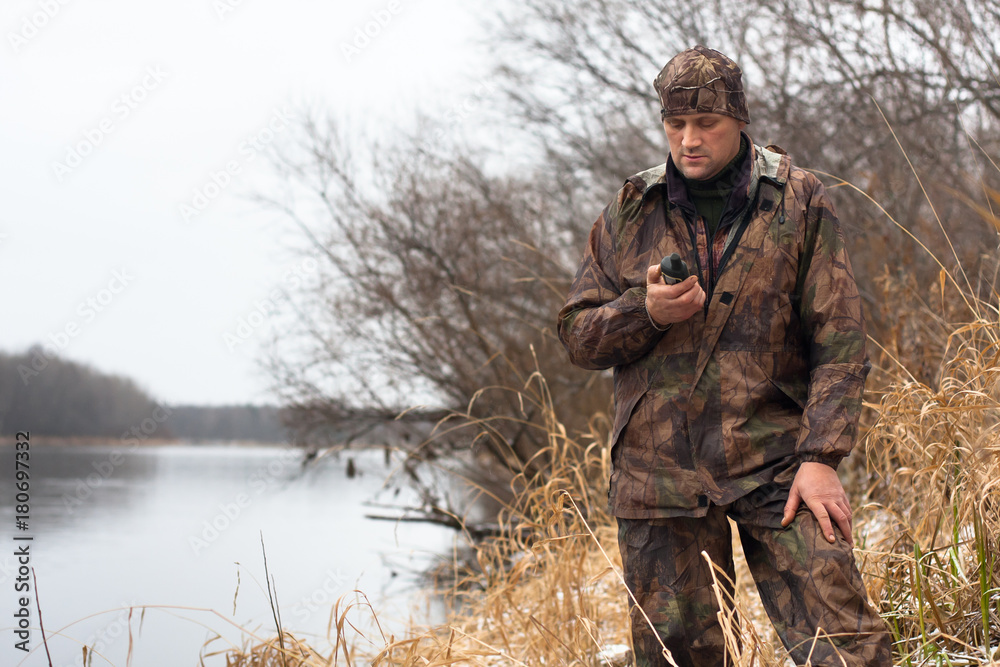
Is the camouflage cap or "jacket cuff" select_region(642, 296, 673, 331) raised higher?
the camouflage cap

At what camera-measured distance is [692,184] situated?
6.52ft

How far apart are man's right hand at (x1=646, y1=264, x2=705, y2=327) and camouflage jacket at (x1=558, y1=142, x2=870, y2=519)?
62mm

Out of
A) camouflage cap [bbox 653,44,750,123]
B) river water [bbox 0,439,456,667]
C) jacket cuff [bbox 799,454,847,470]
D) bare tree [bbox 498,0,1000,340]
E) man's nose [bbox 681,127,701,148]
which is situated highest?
bare tree [bbox 498,0,1000,340]

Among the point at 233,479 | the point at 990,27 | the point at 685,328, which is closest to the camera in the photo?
the point at 685,328

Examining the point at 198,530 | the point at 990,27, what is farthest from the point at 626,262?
the point at 198,530

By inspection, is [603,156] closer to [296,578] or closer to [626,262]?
[296,578]

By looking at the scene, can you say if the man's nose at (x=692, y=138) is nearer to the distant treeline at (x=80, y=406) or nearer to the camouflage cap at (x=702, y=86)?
the camouflage cap at (x=702, y=86)

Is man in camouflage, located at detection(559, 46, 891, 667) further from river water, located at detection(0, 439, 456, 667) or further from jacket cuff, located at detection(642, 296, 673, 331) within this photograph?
river water, located at detection(0, 439, 456, 667)

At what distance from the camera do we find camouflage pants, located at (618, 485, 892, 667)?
166 centimetres

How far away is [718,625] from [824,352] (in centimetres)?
67

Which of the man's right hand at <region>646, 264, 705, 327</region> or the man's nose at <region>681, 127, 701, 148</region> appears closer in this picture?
the man's right hand at <region>646, 264, 705, 327</region>

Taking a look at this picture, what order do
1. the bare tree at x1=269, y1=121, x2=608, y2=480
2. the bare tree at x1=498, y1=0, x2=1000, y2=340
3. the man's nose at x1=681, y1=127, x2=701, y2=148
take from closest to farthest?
the man's nose at x1=681, y1=127, x2=701, y2=148 → the bare tree at x1=498, y1=0, x2=1000, y2=340 → the bare tree at x1=269, y1=121, x2=608, y2=480

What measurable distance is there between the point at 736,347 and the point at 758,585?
0.52m

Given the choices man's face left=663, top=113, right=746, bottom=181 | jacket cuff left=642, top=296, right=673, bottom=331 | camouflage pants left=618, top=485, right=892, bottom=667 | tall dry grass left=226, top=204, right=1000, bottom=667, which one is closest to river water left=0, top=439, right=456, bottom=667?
tall dry grass left=226, top=204, right=1000, bottom=667
